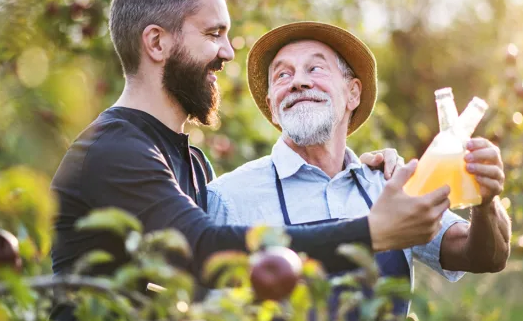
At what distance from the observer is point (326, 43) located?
2988mm

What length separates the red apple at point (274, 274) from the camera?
4.21 ft

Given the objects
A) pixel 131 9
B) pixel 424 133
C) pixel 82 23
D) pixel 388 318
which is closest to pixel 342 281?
pixel 388 318

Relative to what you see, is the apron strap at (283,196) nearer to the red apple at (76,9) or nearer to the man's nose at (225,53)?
the man's nose at (225,53)

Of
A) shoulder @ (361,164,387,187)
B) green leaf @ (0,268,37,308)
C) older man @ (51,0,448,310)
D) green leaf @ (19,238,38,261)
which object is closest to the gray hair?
older man @ (51,0,448,310)

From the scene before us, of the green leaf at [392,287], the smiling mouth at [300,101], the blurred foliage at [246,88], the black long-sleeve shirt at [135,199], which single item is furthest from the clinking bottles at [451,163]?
the smiling mouth at [300,101]

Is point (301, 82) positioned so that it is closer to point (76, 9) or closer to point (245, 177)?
point (245, 177)

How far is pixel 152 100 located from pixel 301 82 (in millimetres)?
506

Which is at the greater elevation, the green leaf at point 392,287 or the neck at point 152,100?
the neck at point 152,100

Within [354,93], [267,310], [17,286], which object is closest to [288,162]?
[354,93]

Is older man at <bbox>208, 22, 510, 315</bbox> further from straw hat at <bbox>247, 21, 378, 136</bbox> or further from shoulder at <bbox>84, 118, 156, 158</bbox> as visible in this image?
shoulder at <bbox>84, 118, 156, 158</bbox>

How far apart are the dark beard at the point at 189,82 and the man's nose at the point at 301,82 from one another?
26 centimetres

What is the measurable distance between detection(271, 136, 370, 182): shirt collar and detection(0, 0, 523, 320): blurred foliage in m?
0.71

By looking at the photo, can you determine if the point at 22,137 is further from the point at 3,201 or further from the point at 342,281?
the point at 342,281

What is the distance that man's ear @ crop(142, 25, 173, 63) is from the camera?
2670mm
